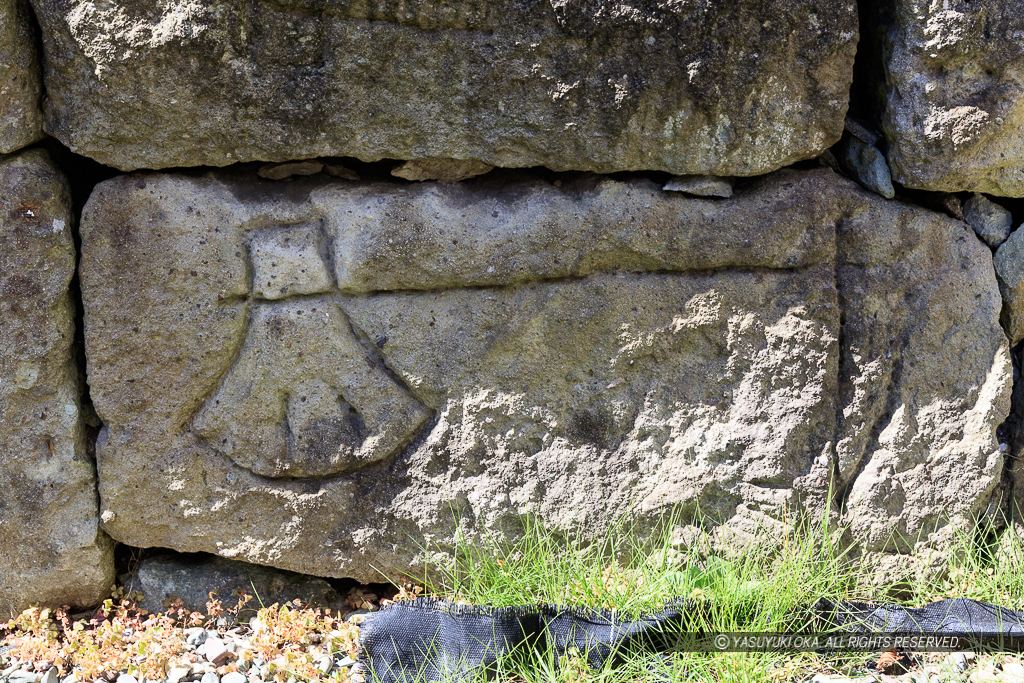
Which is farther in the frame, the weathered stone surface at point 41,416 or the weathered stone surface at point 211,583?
the weathered stone surface at point 211,583

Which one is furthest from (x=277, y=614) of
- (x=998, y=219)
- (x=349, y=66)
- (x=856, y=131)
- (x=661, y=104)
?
(x=998, y=219)

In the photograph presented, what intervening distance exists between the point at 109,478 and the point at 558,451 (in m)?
1.11

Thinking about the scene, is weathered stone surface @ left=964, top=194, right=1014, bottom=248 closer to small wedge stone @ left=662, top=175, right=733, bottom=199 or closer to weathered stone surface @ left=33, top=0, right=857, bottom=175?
weathered stone surface @ left=33, top=0, right=857, bottom=175

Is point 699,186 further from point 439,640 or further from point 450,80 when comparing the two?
point 439,640

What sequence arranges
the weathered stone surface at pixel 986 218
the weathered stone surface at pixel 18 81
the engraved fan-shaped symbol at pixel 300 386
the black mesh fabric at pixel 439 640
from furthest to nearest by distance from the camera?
the weathered stone surface at pixel 986 218, the engraved fan-shaped symbol at pixel 300 386, the black mesh fabric at pixel 439 640, the weathered stone surface at pixel 18 81

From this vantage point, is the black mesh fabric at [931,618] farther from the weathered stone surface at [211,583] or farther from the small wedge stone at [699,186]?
the weathered stone surface at [211,583]

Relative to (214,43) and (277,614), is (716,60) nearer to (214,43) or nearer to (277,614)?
(214,43)

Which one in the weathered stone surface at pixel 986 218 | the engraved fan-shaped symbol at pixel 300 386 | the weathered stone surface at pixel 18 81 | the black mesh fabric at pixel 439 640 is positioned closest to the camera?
the weathered stone surface at pixel 18 81

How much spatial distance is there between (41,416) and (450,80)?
49.4 inches

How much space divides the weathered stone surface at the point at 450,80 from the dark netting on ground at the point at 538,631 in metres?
1.07

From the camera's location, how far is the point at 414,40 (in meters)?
1.77

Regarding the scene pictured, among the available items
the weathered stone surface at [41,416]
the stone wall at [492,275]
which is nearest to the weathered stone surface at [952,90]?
the stone wall at [492,275]

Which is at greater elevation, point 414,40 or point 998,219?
point 414,40

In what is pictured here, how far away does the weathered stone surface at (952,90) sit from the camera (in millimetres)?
1794
